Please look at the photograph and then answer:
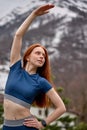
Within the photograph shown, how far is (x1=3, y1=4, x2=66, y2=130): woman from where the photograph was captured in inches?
113

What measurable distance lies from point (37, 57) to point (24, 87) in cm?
20

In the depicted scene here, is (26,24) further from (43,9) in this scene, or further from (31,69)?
(31,69)

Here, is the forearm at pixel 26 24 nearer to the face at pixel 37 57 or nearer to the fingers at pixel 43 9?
the fingers at pixel 43 9

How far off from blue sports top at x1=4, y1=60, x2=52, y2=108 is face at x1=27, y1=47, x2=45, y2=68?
2.7 inches

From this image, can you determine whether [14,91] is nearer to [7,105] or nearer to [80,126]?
[7,105]

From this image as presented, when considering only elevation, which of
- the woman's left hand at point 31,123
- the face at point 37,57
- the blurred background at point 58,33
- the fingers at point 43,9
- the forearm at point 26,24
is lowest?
the blurred background at point 58,33

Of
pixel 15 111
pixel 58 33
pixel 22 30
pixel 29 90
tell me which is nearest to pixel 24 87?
pixel 29 90

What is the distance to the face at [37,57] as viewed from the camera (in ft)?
9.75

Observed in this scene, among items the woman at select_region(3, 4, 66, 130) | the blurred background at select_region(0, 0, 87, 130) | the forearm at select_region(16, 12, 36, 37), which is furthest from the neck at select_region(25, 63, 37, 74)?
the blurred background at select_region(0, 0, 87, 130)

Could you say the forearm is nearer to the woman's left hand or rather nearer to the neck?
the neck

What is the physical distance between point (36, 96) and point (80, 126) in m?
10.4

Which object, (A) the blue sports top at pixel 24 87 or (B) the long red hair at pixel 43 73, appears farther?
(B) the long red hair at pixel 43 73

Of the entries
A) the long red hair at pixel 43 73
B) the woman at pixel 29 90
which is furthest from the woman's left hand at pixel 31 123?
the long red hair at pixel 43 73

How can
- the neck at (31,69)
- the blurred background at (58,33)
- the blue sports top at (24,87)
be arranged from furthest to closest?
the blurred background at (58,33), the neck at (31,69), the blue sports top at (24,87)
